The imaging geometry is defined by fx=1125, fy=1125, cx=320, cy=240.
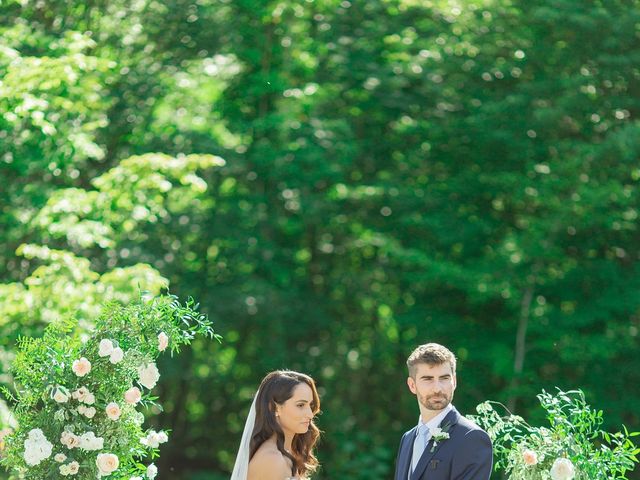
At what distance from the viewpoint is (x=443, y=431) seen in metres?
4.36

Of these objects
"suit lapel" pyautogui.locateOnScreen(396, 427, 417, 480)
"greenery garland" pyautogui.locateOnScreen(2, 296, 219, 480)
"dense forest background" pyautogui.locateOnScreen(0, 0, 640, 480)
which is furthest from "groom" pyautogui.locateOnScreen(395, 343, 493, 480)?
"dense forest background" pyautogui.locateOnScreen(0, 0, 640, 480)

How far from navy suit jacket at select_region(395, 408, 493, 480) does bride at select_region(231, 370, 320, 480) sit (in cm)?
56

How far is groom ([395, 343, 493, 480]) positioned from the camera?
4316mm

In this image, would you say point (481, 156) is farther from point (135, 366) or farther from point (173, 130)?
point (135, 366)

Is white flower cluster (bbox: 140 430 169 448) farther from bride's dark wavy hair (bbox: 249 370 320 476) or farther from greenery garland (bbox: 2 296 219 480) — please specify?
bride's dark wavy hair (bbox: 249 370 320 476)

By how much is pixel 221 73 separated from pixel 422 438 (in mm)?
11458

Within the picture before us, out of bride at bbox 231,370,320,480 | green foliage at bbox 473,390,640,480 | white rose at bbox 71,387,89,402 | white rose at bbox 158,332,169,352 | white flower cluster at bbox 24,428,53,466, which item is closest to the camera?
bride at bbox 231,370,320,480

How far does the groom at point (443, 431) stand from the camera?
170 inches

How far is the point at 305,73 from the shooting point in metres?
15.5

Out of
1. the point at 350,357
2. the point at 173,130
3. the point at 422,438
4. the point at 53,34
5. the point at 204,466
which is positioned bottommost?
the point at 204,466

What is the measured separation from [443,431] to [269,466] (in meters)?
0.75

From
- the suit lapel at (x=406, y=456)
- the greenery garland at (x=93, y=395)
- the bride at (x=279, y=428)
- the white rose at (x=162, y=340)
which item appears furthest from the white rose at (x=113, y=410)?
the suit lapel at (x=406, y=456)

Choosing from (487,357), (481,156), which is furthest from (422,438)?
(481,156)

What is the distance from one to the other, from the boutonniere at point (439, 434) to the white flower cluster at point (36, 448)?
6.22 feet
